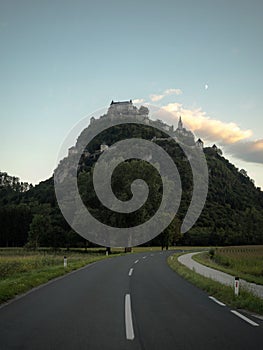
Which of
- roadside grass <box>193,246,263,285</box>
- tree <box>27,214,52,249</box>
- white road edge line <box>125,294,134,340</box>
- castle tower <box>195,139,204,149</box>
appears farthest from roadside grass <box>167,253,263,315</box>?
castle tower <box>195,139,204,149</box>

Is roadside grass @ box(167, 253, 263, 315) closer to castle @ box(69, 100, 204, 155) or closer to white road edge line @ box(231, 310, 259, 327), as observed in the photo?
white road edge line @ box(231, 310, 259, 327)

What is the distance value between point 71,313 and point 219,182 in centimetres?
10652

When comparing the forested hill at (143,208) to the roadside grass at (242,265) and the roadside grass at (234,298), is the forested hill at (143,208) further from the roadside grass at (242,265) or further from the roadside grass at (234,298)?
the roadside grass at (234,298)

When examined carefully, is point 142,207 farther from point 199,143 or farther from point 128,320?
point 199,143

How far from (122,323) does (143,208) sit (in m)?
43.1

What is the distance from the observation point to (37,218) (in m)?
65.8

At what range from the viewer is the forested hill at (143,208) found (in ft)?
172

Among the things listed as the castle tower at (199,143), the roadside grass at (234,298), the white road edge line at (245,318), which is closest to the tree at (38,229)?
the roadside grass at (234,298)

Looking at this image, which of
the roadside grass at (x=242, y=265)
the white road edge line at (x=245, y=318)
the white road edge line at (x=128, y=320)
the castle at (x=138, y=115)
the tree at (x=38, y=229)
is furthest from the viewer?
the castle at (x=138, y=115)

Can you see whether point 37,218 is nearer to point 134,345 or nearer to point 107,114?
point 134,345

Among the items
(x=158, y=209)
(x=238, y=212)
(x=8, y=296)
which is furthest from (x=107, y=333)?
(x=238, y=212)

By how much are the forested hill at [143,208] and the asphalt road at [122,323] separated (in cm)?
3845

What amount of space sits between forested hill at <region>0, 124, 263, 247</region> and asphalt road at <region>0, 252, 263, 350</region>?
38.5 meters

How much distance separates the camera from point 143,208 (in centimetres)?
5053
